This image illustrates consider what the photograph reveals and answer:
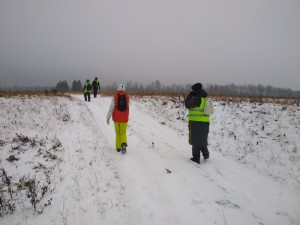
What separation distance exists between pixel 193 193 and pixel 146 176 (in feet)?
4.26

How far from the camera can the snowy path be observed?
3.96 m

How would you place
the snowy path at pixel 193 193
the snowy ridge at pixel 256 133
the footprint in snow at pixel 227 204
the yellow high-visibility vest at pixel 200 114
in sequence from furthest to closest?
the snowy ridge at pixel 256 133, the yellow high-visibility vest at pixel 200 114, the footprint in snow at pixel 227 204, the snowy path at pixel 193 193

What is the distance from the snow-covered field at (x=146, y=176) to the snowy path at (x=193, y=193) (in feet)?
0.07

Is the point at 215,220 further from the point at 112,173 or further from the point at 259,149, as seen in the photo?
the point at 259,149

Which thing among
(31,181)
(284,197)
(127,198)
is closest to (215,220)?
(127,198)

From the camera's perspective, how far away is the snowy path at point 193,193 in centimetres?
396

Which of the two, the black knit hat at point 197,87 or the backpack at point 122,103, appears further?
the backpack at point 122,103

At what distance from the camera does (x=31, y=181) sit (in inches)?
194

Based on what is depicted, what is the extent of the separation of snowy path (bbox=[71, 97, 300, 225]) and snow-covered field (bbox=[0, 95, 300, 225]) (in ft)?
0.07

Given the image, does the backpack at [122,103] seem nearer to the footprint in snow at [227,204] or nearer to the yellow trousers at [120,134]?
the yellow trousers at [120,134]

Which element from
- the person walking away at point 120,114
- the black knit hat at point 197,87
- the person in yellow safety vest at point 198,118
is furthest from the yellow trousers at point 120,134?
the black knit hat at point 197,87

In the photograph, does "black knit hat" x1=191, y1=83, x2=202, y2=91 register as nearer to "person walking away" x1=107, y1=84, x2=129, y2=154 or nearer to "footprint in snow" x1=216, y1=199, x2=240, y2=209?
"person walking away" x1=107, y1=84, x2=129, y2=154

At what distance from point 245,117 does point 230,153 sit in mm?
5336

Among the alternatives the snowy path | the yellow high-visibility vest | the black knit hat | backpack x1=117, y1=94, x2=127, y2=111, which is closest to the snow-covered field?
the snowy path
